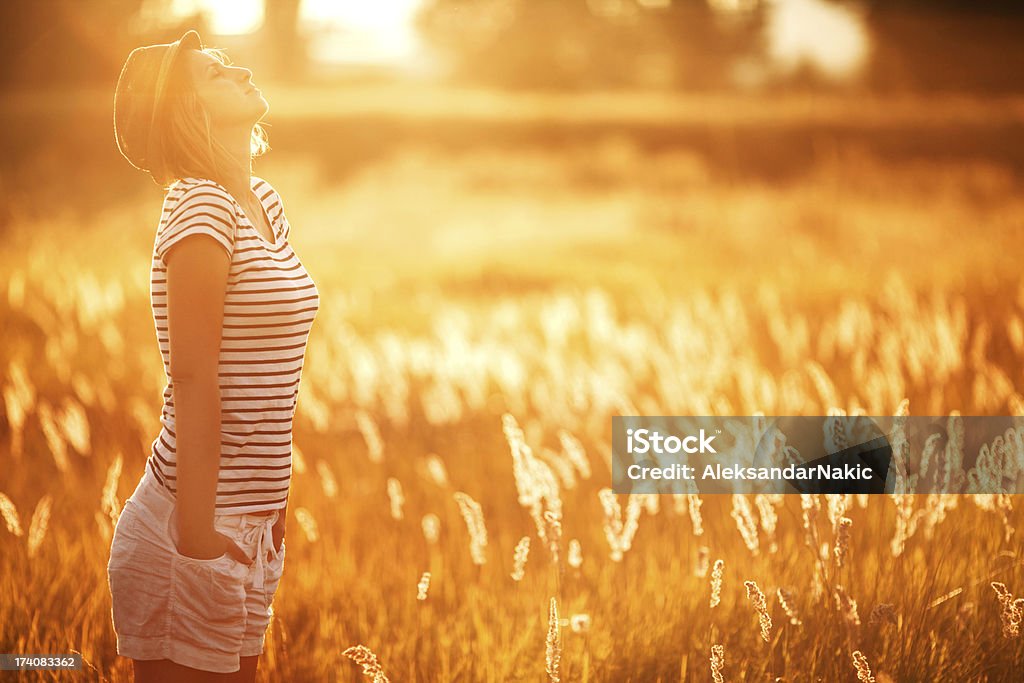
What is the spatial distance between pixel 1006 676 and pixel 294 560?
6.24 ft

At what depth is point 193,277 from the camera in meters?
1.50

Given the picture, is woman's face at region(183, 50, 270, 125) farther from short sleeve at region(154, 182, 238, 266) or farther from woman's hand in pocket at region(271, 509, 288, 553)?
woman's hand in pocket at region(271, 509, 288, 553)

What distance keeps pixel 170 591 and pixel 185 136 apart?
2.63ft

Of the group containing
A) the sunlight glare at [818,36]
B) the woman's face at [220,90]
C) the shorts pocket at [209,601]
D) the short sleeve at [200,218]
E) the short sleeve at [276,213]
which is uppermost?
the sunlight glare at [818,36]

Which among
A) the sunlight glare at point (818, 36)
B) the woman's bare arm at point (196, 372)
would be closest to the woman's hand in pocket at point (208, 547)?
the woman's bare arm at point (196, 372)

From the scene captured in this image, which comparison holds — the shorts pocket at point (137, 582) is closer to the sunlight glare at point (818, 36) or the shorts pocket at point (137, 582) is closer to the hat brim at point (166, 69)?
the hat brim at point (166, 69)

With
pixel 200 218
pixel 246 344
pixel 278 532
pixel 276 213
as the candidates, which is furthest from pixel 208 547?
pixel 276 213

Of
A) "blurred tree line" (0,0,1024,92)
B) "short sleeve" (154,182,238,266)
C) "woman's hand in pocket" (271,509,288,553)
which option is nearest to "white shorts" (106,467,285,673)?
"woman's hand in pocket" (271,509,288,553)

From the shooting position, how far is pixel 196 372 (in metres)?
1.51

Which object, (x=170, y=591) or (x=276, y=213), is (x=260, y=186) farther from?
(x=170, y=591)

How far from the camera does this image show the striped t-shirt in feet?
5.14

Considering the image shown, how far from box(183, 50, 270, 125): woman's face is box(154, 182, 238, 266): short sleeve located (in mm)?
166

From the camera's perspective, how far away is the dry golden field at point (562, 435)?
2219 mm

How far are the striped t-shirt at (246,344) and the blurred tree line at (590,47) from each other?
9.04 m
